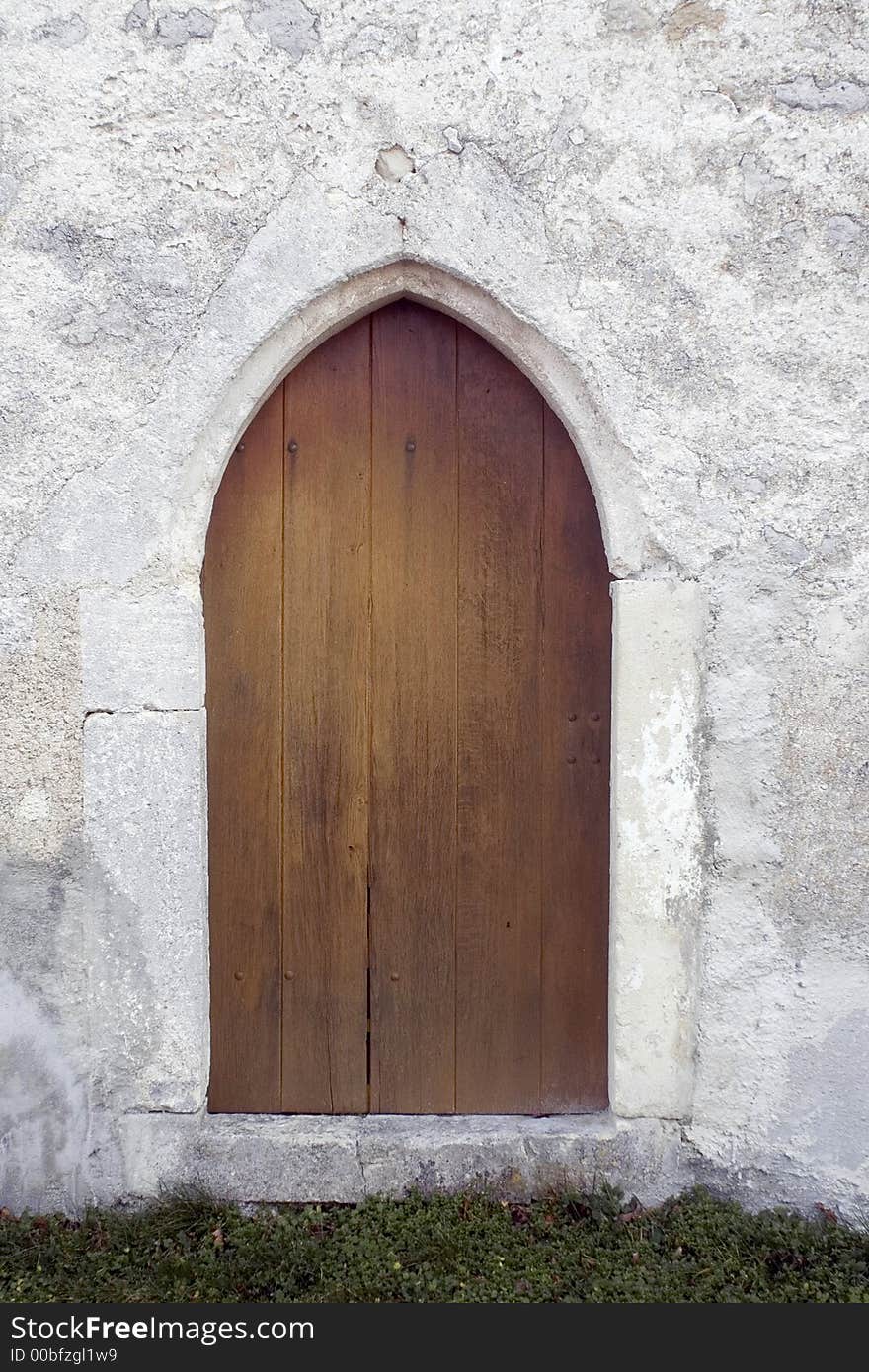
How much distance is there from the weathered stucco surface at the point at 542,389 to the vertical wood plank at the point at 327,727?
0.65 feet

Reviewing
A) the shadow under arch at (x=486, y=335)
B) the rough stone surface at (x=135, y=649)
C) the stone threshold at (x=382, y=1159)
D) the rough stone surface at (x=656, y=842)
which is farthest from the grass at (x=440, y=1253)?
the shadow under arch at (x=486, y=335)

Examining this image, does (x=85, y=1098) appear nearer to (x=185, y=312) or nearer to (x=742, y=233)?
(x=185, y=312)

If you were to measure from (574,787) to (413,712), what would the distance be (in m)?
0.47

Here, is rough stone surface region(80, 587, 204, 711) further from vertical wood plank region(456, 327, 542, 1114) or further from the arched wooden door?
vertical wood plank region(456, 327, 542, 1114)

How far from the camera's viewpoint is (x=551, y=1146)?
238cm

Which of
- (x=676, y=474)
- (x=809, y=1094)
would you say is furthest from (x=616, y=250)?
(x=809, y=1094)

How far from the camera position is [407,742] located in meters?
2.54

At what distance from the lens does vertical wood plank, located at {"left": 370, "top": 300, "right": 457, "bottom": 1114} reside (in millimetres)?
2512

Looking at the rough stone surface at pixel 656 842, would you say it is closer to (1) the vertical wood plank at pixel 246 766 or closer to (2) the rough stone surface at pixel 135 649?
(1) the vertical wood plank at pixel 246 766

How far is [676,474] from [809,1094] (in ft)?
4.98

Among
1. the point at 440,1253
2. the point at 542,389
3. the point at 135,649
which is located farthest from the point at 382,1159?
the point at 542,389

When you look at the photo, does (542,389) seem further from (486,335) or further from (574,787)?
(574,787)

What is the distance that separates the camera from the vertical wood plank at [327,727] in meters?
2.51

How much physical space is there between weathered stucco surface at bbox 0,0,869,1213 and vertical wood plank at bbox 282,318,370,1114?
20 cm
